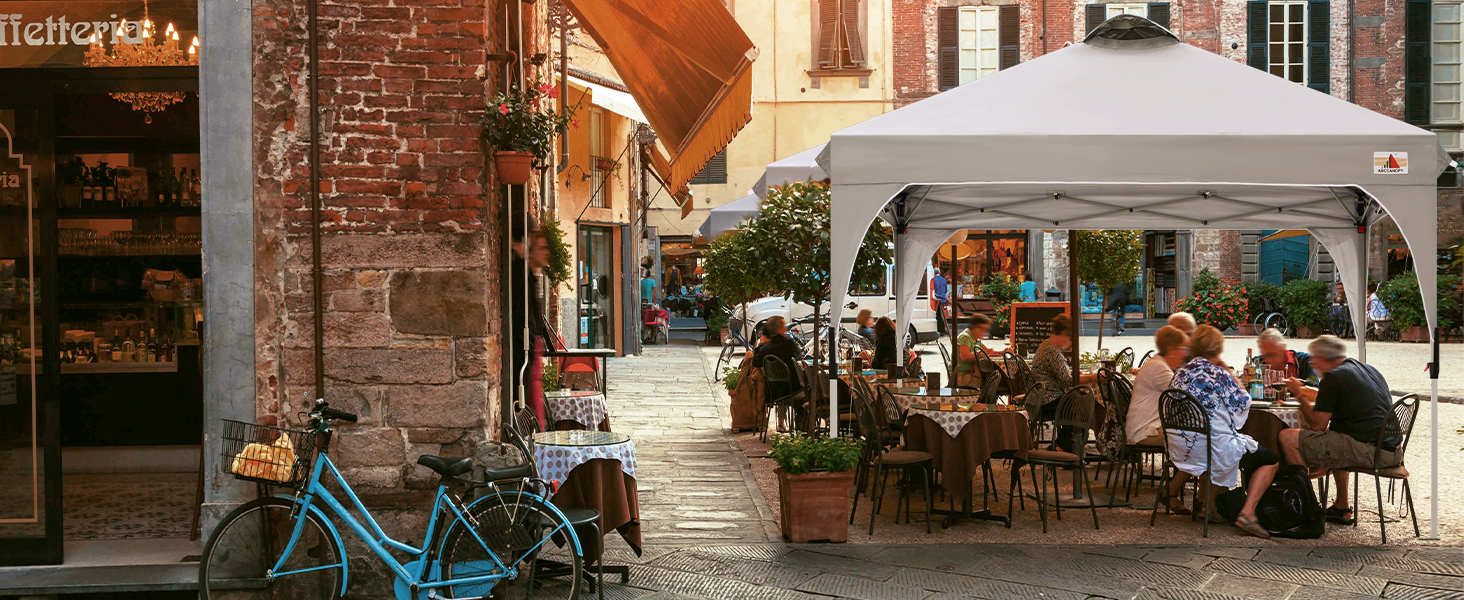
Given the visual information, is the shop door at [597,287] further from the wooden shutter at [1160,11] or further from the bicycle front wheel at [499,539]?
the wooden shutter at [1160,11]

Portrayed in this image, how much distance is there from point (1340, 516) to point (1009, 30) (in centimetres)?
1901

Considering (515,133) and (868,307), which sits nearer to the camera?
(515,133)

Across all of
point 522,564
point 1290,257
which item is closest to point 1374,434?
point 522,564

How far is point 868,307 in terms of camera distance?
18.3 metres

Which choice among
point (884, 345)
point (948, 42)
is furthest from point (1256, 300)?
point (884, 345)

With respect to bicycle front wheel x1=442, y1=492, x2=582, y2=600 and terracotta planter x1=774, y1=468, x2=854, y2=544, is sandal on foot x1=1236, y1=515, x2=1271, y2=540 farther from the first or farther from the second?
bicycle front wheel x1=442, y1=492, x2=582, y2=600

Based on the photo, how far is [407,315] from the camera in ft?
15.6

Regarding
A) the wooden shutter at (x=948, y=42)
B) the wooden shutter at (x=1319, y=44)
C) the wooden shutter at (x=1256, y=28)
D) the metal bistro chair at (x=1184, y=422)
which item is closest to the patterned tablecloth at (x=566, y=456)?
the metal bistro chair at (x=1184, y=422)

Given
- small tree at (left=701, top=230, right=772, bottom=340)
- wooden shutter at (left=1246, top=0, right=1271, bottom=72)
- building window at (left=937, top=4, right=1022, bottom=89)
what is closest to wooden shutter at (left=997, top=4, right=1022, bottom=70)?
building window at (left=937, top=4, right=1022, bottom=89)

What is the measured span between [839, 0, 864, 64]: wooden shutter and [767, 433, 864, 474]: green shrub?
18212 mm

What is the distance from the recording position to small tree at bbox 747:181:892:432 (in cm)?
796

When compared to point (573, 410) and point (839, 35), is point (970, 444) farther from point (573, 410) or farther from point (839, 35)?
point (839, 35)

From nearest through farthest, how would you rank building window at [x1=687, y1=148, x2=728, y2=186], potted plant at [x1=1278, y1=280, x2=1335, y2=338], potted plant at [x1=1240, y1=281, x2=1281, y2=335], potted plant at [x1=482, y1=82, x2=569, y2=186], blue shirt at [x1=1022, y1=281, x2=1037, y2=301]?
potted plant at [x1=482, y1=82, x2=569, y2=186] → potted plant at [x1=1278, y1=280, x2=1335, y2=338] → potted plant at [x1=1240, y1=281, x2=1281, y2=335] → blue shirt at [x1=1022, y1=281, x2=1037, y2=301] → building window at [x1=687, y1=148, x2=728, y2=186]

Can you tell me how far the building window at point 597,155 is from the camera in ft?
51.7
